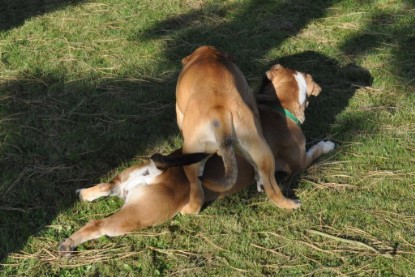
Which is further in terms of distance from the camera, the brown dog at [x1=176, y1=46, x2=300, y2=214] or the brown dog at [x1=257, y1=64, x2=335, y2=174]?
the brown dog at [x1=257, y1=64, x2=335, y2=174]

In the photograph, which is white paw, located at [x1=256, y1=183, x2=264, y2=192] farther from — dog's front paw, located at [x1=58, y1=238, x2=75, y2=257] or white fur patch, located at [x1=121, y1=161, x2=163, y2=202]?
dog's front paw, located at [x1=58, y1=238, x2=75, y2=257]

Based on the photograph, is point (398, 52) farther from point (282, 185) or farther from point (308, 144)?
point (282, 185)

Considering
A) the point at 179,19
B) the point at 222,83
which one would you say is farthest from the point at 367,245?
the point at 179,19

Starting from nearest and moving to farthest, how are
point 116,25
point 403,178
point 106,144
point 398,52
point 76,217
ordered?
point 76,217 → point 403,178 → point 106,144 → point 398,52 → point 116,25

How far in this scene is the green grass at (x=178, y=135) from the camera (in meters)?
4.56

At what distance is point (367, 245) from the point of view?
461 centimetres

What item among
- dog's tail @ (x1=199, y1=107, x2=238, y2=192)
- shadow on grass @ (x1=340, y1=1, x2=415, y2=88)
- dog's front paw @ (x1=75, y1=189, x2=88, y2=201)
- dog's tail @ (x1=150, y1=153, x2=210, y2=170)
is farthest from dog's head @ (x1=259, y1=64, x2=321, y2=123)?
dog's front paw @ (x1=75, y1=189, x2=88, y2=201)

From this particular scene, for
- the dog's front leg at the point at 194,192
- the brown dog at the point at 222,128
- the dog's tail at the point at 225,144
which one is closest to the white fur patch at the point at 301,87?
the brown dog at the point at 222,128

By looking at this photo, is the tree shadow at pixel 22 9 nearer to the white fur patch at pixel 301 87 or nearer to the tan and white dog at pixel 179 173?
the tan and white dog at pixel 179 173

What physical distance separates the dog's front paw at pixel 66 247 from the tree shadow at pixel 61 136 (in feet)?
1.06

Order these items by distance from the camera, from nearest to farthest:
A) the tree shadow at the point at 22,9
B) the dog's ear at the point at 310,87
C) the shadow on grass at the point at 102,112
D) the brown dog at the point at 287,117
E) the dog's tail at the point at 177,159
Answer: the dog's tail at the point at 177,159, the shadow on grass at the point at 102,112, the brown dog at the point at 287,117, the dog's ear at the point at 310,87, the tree shadow at the point at 22,9

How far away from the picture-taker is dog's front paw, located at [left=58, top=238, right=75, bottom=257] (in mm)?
4496

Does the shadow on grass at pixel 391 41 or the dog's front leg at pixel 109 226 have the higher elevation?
the dog's front leg at pixel 109 226

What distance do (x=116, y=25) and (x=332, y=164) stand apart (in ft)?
11.9
